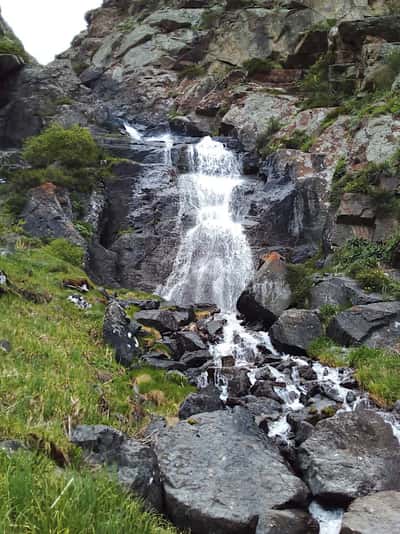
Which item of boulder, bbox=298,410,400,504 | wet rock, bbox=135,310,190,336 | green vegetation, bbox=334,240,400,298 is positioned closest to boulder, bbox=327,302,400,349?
green vegetation, bbox=334,240,400,298

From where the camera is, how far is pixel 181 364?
10.1 meters

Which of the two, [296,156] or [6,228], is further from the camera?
[296,156]

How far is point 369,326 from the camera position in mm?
11586

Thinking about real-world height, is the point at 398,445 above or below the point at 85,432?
below

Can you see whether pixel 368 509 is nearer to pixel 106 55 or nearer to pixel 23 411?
pixel 23 411

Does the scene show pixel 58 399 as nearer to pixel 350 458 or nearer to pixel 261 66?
pixel 350 458

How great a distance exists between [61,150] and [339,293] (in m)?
16.0

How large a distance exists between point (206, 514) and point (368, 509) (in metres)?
1.82

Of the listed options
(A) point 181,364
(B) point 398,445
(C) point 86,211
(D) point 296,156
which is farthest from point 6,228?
(B) point 398,445

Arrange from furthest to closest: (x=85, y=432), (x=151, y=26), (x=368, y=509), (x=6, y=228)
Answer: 1. (x=151, y=26)
2. (x=6, y=228)
3. (x=368, y=509)
4. (x=85, y=432)

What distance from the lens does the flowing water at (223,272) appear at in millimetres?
9156

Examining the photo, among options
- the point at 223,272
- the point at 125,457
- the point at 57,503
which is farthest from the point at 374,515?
the point at 223,272

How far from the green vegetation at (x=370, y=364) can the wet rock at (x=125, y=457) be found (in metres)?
5.92

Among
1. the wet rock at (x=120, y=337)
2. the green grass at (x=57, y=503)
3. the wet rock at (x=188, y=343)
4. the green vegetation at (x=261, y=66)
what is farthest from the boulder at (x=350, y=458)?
the green vegetation at (x=261, y=66)
